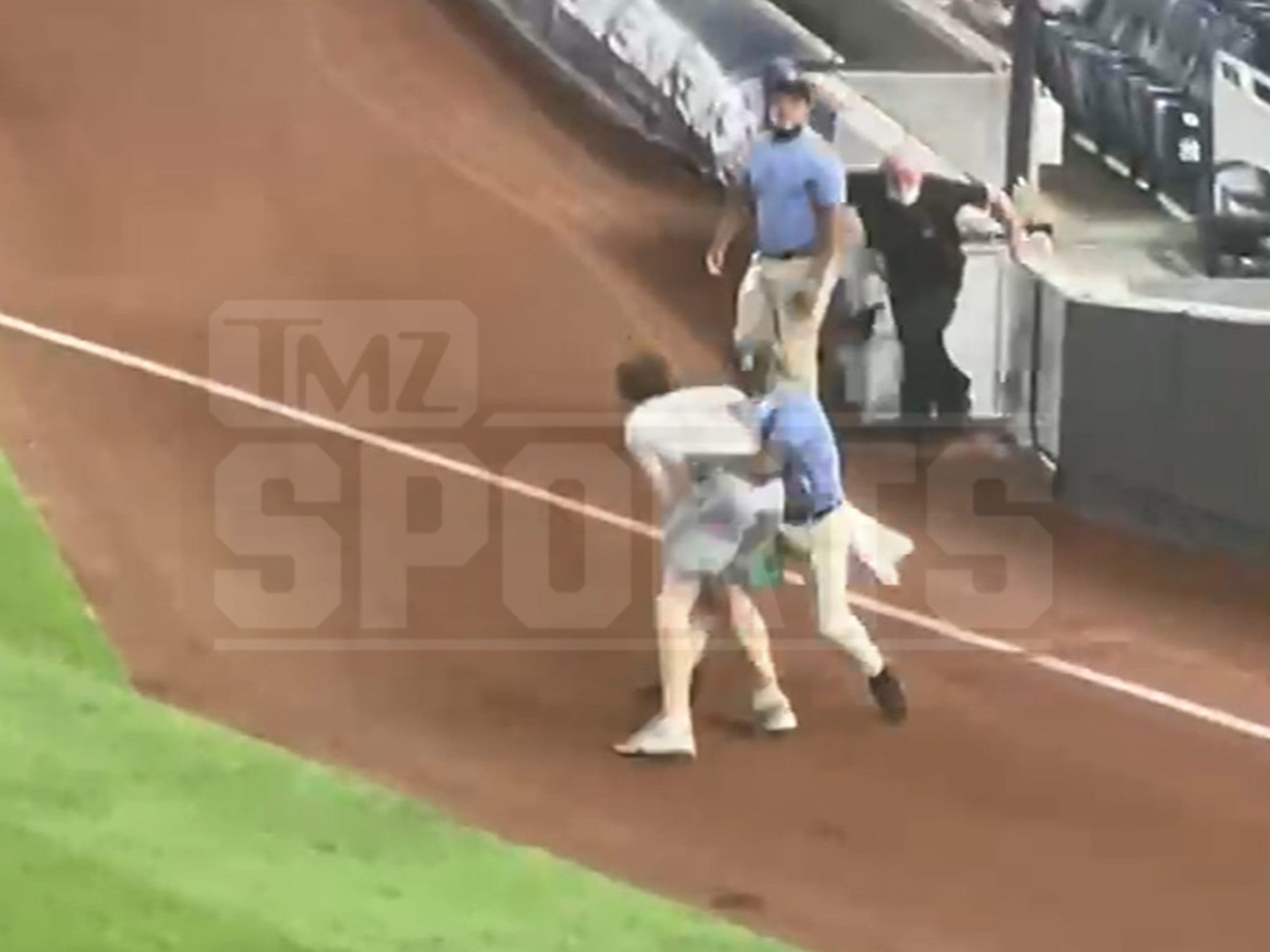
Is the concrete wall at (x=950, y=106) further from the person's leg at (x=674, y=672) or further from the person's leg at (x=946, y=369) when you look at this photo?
the person's leg at (x=674, y=672)

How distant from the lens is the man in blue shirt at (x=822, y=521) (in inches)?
346

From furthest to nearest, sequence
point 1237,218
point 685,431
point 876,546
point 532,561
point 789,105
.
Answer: point 1237,218, point 532,561, point 789,105, point 876,546, point 685,431

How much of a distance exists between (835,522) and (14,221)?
7867mm

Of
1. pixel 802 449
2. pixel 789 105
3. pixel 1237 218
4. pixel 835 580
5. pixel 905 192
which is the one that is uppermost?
pixel 789 105

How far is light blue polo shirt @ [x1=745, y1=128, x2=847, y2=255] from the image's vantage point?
10.9 m

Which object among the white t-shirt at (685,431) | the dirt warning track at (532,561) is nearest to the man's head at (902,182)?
the dirt warning track at (532,561)

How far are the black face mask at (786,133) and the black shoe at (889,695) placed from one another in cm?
277

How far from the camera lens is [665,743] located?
8.97 m

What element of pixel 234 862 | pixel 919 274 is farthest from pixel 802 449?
pixel 919 274

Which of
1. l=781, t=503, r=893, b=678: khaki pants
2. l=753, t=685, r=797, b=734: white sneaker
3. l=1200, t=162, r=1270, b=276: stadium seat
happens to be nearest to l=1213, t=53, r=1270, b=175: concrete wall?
l=1200, t=162, r=1270, b=276: stadium seat

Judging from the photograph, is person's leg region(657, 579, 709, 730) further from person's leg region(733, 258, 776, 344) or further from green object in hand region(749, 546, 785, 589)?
person's leg region(733, 258, 776, 344)

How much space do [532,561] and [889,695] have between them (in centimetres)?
230

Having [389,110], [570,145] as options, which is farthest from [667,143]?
[389,110]

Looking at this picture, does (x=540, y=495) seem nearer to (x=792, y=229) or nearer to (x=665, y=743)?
(x=792, y=229)
